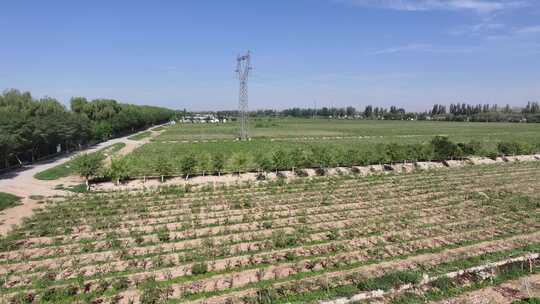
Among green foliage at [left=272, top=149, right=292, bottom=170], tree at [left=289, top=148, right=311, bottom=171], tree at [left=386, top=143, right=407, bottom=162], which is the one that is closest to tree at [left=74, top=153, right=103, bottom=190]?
green foliage at [left=272, top=149, right=292, bottom=170]

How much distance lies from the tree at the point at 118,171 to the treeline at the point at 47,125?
32.9 ft

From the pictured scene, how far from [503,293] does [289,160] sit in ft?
67.6

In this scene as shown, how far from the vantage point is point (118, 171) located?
24938mm

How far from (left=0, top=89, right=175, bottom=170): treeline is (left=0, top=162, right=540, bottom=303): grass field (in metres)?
15.5

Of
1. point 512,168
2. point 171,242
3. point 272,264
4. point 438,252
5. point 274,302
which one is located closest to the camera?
point 274,302

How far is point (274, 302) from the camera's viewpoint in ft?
28.8

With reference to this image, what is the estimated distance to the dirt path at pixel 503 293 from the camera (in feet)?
29.1

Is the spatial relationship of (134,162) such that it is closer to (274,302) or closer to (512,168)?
(274,302)

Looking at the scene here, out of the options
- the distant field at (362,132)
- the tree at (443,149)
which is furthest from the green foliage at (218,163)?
the distant field at (362,132)

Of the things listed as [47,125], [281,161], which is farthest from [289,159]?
[47,125]

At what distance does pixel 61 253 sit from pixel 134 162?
1584cm

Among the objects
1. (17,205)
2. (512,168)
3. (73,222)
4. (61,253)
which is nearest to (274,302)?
(61,253)

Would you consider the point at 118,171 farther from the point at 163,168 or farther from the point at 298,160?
the point at 298,160

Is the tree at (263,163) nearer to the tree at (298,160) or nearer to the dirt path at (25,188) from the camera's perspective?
the tree at (298,160)
